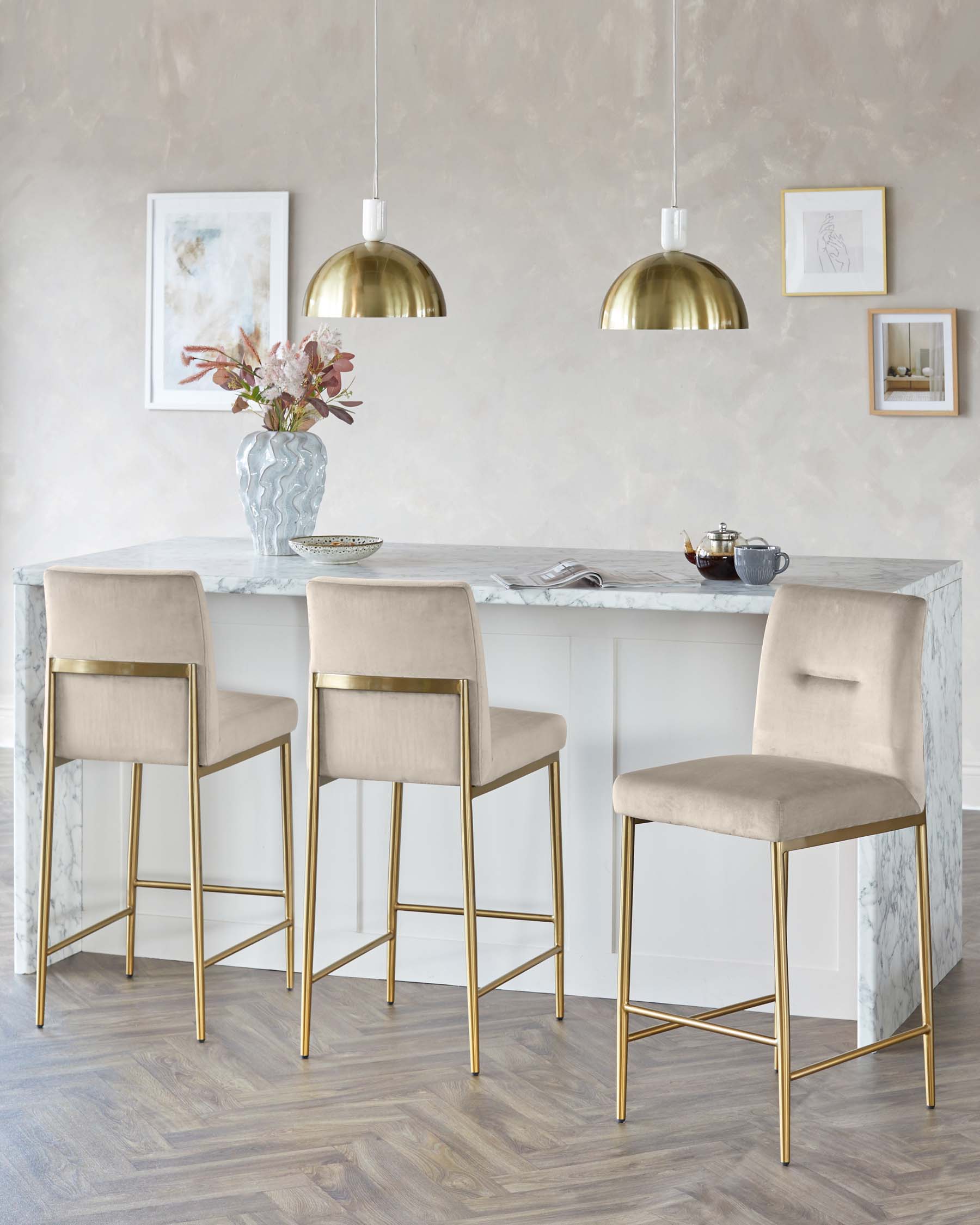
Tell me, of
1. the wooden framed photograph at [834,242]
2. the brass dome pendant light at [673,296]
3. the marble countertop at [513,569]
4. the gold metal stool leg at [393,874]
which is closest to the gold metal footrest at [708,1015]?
the gold metal stool leg at [393,874]

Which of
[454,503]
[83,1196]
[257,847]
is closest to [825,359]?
[454,503]

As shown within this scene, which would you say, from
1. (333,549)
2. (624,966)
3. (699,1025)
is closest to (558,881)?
(624,966)

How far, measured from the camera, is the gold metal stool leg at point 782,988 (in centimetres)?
282

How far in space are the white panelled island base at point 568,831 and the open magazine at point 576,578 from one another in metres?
0.06

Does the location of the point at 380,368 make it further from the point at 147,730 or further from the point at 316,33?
the point at 147,730

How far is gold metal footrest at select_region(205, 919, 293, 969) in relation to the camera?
3637 millimetres

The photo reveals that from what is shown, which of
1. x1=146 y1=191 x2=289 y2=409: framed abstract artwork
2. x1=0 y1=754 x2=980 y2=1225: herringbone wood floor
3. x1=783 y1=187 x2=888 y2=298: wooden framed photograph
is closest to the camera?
x1=0 y1=754 x2=980 y2=1225: herringbone wood floor

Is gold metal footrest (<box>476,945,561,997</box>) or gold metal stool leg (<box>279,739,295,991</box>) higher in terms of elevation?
gold metal stool leg (<box>279,739,295,991</box>)

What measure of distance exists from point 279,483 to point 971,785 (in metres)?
3.00

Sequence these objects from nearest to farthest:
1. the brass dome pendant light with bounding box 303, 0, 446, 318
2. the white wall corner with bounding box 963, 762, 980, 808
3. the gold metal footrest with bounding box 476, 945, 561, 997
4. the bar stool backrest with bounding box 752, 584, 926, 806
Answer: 1. the bar stool backrest with bounding box 752, 584, 926, 806
2. the gold metal footrest with bounding box 476, 945, 561, 997
3. the brass dome pendant light with bounding box 303, 0, 446, 318
4. the white wall corner with bounding box 963, 762, 980, 808

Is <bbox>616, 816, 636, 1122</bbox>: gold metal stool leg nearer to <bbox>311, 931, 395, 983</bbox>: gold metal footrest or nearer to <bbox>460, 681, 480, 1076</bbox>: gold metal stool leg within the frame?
<bbox>460, 681, 480, 1076</bbox>: gold metal stool leg

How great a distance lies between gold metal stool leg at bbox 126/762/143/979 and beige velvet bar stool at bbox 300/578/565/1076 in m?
0.75

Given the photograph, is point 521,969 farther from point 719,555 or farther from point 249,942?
point 719,555

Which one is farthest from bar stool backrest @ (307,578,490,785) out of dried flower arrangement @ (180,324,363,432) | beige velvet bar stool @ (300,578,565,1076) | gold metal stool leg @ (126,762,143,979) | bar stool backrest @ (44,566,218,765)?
dried flower arrangement @ (180,324,363,432)
